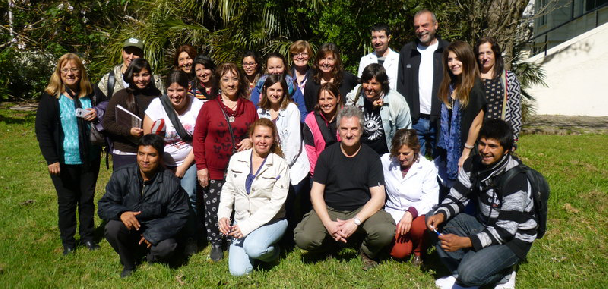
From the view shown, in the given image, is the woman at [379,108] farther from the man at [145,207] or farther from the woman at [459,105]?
the man at [145,207]

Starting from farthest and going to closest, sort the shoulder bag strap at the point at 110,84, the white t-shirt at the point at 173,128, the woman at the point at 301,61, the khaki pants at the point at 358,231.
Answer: the woman at the point at 301,61
the shoulder bag strap at the point at 110,84
the white t-shirt at the point at 173,128
the khaki pants at the point at 358,231

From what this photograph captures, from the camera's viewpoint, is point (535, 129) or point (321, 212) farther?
point (535, 129)

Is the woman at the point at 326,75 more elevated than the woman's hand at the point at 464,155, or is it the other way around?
the woman at the point at 326,75

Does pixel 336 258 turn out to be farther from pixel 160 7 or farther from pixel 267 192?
pixel 160 7

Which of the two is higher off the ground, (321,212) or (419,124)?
(419,124)

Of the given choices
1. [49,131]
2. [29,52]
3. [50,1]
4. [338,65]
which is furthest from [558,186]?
[50,1]

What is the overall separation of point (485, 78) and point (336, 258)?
7.21 feet

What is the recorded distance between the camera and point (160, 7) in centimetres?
927

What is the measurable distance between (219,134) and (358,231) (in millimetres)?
1593

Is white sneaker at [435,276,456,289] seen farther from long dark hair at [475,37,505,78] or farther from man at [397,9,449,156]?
long dark hair at [475,37,505,78]

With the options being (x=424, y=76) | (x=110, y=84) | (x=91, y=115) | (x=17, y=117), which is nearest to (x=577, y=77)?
(x=424, y=76)

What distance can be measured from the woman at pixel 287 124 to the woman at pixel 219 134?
0.64ft

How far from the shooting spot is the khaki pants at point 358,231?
4.10 meters

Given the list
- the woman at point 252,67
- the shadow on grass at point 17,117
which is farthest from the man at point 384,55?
the shadow on grass at point 17,117
